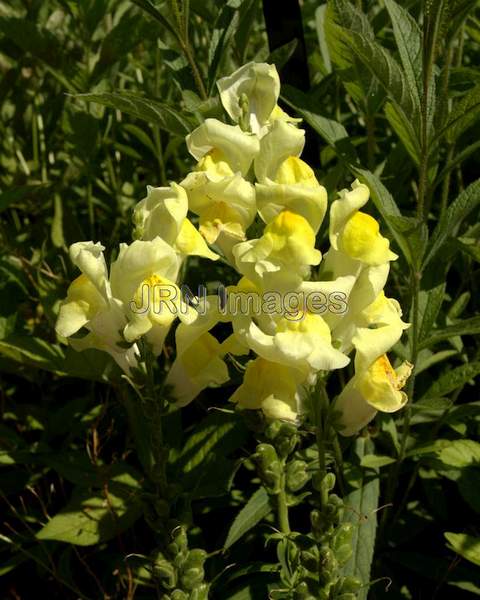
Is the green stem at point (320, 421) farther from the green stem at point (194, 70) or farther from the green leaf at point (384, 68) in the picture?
the green stem at point (194, 70)

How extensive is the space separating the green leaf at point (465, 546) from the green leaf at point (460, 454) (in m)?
0.16

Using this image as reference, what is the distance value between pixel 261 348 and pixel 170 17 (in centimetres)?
72

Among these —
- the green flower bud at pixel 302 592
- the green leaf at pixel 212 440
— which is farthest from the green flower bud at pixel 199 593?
the green leaf at pixel 212 440

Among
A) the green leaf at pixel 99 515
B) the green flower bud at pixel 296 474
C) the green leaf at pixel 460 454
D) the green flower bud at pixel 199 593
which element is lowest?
the green leaf at pixel 99 515

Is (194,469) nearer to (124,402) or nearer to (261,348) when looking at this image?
(124,402)

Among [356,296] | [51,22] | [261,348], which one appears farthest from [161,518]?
[51,22]

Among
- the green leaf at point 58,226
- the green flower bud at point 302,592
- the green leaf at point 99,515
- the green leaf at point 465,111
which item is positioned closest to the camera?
the green flower bud at point 302,592

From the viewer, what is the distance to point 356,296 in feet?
4.05

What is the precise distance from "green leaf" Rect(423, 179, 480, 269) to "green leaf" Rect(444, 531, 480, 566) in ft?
1.57

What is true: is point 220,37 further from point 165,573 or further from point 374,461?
point 165,573

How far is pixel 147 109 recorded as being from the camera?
1.37 metres

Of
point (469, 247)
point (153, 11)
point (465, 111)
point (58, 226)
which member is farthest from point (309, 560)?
point (58, 226)

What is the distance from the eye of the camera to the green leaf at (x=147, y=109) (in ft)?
4.37

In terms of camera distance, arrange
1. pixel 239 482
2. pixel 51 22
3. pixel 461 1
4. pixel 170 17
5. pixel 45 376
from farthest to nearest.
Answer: pixel 51 22 < pixel 45 376 < pixel 239 482 < pixel 170 17 < pixel 461 1
